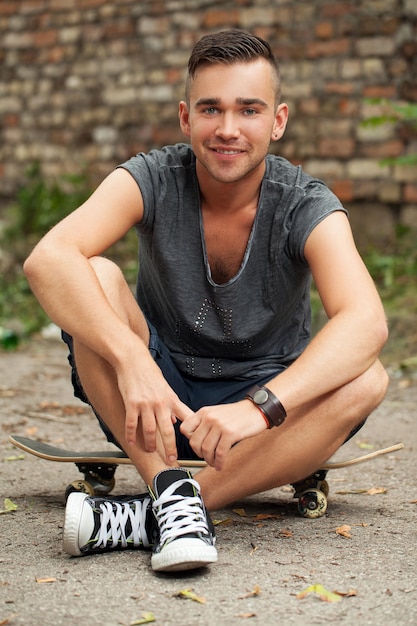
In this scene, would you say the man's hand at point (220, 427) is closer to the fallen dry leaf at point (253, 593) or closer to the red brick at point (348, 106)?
the fallen dry leaf at point (253, 593)

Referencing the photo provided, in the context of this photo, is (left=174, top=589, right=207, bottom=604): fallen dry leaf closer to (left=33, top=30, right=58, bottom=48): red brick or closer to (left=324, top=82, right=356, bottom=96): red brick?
(left=324, top=82, right=356, bottom=96): red brick

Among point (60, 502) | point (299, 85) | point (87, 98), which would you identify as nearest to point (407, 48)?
point (299, 85)

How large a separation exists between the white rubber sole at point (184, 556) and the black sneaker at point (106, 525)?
174 millimetres

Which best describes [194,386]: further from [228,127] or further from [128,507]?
[228,127]

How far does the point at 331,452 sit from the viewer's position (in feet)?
9.21

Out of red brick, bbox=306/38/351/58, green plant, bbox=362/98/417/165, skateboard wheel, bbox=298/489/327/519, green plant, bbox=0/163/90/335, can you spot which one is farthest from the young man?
green plant, bbox=0/163/90/335

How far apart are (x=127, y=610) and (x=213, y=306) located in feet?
3.79

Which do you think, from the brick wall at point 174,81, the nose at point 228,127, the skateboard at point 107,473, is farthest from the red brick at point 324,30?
the skateboard at point 107,473

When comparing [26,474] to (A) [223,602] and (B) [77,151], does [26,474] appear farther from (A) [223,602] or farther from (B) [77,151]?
(B) [77,151]

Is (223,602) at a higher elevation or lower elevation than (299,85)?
lower

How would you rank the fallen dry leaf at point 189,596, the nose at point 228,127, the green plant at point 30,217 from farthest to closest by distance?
the green plant at point 30,217, the nose at point 228,127, the fallen dry leaf at point 189,596

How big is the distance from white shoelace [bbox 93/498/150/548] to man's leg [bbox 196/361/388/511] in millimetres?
239

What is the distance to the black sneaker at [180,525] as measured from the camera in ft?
7.58

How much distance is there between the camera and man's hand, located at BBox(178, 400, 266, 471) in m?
2.45
